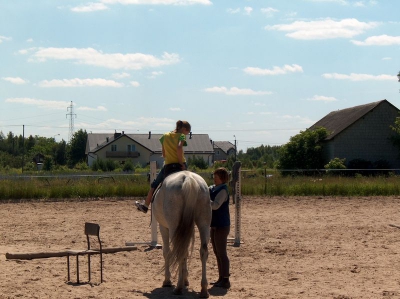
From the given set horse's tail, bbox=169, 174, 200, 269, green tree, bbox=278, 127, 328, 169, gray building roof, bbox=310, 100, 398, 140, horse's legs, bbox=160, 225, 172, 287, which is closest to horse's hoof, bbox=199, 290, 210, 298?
horse's tail, bbox=169, 174, 200, 269

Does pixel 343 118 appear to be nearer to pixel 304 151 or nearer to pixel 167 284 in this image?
pixel 304 151

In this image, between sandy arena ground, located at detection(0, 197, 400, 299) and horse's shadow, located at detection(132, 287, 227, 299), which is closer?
horse's shadow, located at detection(132, 287, 227, 299)

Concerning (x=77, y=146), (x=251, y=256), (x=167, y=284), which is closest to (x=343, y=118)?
(x=251, y=256)

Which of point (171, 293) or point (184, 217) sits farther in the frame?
point (171, 293)

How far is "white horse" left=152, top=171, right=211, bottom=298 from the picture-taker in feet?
24.0

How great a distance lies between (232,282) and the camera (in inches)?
325

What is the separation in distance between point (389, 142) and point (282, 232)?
102ft

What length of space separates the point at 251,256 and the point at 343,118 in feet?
117

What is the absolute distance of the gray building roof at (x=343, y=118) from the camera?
41562 millimetres

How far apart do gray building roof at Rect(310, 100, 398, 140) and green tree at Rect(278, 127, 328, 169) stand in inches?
41.6

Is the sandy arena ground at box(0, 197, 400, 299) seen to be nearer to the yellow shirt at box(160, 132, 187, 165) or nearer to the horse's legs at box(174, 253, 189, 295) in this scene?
the horse's legs at box(174, 253, 189, 295)

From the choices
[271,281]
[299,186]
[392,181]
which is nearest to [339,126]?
[392,181]

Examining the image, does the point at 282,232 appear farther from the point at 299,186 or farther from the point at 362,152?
the point at 362,152

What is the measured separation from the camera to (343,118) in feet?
146
